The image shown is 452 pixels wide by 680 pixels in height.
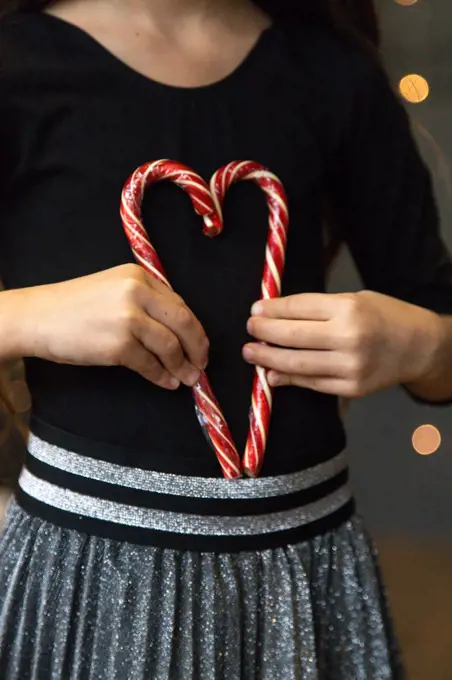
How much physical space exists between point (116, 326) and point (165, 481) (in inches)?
5.8

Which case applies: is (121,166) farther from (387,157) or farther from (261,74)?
(387,157)

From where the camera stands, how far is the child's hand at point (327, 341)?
70cm

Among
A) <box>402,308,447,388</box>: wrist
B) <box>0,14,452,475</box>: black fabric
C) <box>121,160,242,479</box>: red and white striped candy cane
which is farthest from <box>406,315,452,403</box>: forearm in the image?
<box>121,160,242,479</box>: red and white striped candy cane

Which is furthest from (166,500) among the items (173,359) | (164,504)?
(173,359)

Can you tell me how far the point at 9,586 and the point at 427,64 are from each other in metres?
0.94

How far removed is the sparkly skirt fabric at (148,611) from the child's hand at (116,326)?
156 mm

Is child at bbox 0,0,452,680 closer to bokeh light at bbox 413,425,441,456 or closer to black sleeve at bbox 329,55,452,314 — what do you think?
black sleeve at bbox 329,55,452,314

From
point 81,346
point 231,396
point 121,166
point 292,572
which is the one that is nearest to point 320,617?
point 292,572

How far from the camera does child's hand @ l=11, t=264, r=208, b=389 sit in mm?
631

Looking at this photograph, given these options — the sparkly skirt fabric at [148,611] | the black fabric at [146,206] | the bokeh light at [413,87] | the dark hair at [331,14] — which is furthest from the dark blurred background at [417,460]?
the sparkly skirt fabric at [148,611]

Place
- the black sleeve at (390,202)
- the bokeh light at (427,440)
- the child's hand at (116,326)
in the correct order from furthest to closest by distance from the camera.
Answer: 1. the bokeh light at (427,440)
2. the black sleeve at (390,202)
3. the child's hand at (116,326)

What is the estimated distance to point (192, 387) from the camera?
69 centimetres

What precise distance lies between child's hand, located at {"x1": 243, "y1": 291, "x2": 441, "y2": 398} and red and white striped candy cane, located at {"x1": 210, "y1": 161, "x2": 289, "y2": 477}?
0.02 meters

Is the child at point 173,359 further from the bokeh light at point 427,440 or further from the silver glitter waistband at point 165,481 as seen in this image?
the bokeh light at point 427,440
